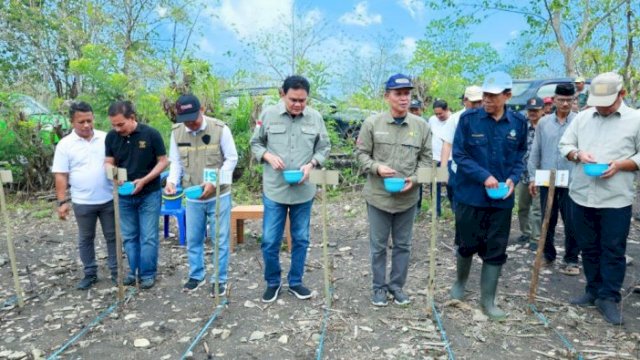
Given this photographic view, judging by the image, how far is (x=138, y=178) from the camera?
4.07 m

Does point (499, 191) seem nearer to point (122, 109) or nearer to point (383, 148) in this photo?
point (383, 148)

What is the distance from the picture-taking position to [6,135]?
25.5 feet

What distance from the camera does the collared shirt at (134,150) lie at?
13.2ft

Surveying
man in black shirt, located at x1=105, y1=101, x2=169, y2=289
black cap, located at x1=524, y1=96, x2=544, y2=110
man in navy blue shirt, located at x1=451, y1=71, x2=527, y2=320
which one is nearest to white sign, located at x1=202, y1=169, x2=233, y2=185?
man in black shirt, located at x1=105, y1=101, x2=169, y2=289

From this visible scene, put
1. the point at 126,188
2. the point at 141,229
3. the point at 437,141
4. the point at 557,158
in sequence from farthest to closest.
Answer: the point at 437,141 < the point at 557,158 < the point at 141,229 < the point at 126,188

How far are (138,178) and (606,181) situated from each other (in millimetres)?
3886

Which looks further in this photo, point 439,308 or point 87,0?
point 87,0

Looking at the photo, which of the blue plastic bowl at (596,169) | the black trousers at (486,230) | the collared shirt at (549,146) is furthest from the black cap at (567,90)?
the black trousers at (486,230)

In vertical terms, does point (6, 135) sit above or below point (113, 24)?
below

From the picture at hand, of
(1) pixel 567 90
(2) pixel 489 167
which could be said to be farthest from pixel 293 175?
(1) pixel 567 90

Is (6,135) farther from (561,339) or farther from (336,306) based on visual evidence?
(561,339)

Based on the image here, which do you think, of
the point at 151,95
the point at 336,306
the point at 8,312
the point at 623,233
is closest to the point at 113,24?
the point at 151,95

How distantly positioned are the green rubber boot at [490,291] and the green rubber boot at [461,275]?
0.60 feet

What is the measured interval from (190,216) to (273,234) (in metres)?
0.79
